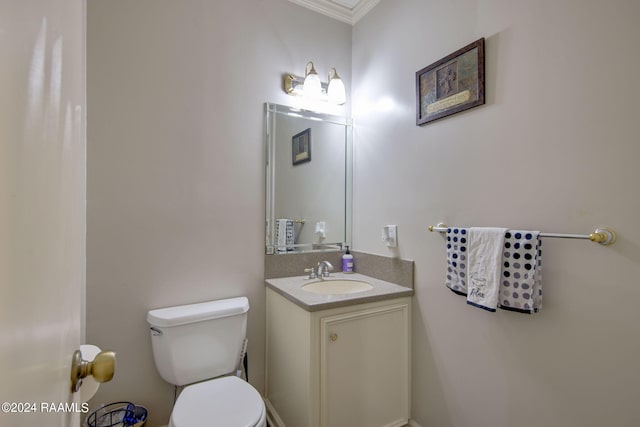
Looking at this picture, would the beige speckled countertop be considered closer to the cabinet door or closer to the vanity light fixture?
the cabinet door

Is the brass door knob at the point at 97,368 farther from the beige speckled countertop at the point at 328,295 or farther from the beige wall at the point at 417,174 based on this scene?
the beige wall at the point at 417,174

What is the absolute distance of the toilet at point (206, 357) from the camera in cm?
124

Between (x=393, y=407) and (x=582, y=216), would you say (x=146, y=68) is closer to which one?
(x=582, y=216)

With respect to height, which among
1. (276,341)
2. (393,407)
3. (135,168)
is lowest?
(393,407)

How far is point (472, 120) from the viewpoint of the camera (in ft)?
4.59

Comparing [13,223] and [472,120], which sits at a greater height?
[472,120]

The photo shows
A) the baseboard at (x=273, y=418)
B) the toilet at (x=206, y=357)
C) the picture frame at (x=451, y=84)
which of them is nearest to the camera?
the toilet at (x=206, y=357)

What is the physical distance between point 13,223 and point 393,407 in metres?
1.88

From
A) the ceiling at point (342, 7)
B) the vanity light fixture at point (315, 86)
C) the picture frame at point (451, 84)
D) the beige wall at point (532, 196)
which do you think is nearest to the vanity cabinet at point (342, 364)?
the beige wall at point (532, 196)

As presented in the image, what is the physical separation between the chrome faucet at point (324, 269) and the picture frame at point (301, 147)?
2.30 ft

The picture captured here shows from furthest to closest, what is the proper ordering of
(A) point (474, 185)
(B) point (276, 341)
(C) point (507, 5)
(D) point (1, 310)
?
1. (B) point (276, 341)
2. (A) point (474, 185)
3. (C) point (507, 5)
4. (D) point (1, 310)

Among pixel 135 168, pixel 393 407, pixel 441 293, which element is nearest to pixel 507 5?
pixel 441 293

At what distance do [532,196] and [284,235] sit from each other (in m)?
1.36

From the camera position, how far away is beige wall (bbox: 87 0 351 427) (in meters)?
1.52
